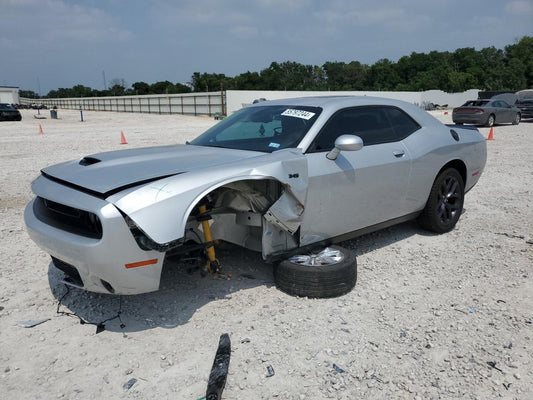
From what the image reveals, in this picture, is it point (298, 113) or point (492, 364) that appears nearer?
point (492, 364)

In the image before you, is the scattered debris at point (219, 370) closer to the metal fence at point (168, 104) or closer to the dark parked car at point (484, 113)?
the dark parked car at point (484, 113)

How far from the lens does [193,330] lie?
125 inches

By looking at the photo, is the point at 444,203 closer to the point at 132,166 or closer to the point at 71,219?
the point at 132,166

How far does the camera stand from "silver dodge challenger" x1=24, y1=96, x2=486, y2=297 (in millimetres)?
2863

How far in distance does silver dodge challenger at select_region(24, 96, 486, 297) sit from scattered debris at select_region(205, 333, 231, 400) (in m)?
0.63

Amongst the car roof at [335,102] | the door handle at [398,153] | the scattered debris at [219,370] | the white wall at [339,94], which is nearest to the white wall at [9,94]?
the white wall at [339,94]

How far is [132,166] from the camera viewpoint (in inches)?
131

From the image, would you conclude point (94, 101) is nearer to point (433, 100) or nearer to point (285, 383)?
point (433, 100)

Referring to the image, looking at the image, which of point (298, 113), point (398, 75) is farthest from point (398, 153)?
point (398, 75)

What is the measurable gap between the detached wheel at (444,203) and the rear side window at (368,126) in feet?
2.46

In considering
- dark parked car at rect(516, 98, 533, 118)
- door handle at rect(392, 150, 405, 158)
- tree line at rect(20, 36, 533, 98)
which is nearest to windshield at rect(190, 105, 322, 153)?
door handle at rect(392, 150, 405, 158)

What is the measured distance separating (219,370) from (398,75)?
312 ft

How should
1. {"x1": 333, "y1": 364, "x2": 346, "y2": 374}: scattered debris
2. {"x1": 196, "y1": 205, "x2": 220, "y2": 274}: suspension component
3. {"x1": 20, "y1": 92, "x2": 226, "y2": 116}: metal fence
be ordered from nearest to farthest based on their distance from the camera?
{"x1": 333, "y1": 364, "x2": 346, "y2": 374}: scattered debris
{"x1": 196, "y1": 205, "x2": 220, "y2": 274}: suspension component
{"x1": 20, "y1": 92, "x2": 226, "y2": 116}: metal fence

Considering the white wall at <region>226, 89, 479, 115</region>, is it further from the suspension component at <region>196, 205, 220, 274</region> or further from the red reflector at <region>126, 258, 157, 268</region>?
the red reflector at <region>126, 258, 157, 268</region>
